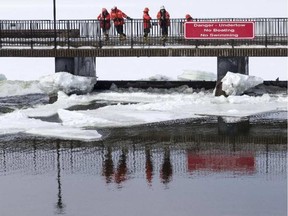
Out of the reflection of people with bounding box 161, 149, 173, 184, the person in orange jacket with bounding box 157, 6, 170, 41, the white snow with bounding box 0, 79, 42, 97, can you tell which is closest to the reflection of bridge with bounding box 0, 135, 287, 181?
the reflection of people with bounding box 161, 149, 173, 184

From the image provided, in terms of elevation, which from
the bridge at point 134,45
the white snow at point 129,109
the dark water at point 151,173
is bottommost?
the dark water at point 151,173

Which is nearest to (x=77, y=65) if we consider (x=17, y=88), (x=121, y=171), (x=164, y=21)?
(x=17, y=88)

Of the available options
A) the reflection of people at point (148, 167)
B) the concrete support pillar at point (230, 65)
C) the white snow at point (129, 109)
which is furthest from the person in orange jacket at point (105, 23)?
the reflection of people at point (148, 167)

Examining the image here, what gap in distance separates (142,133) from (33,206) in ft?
25.7

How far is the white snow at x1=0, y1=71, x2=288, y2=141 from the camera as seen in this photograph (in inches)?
774

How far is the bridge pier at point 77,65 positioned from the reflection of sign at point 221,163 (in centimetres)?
1524

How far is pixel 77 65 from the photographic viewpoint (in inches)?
1209

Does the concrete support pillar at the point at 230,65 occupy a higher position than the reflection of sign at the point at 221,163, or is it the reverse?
the concrete support pillar at the point at 230,65

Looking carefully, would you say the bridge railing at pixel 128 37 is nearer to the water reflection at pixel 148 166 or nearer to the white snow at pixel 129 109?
the white snow at pixel 129 109

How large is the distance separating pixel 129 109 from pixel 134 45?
673 centimetres

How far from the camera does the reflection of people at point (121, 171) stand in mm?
13062

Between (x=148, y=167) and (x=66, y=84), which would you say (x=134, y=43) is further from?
(x=148, y=167)

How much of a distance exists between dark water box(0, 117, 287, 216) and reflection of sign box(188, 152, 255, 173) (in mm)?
20

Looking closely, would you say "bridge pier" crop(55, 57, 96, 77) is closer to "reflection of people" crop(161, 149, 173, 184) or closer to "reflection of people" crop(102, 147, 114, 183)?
"reflection of people" crop(102, 147, 114, 183)
